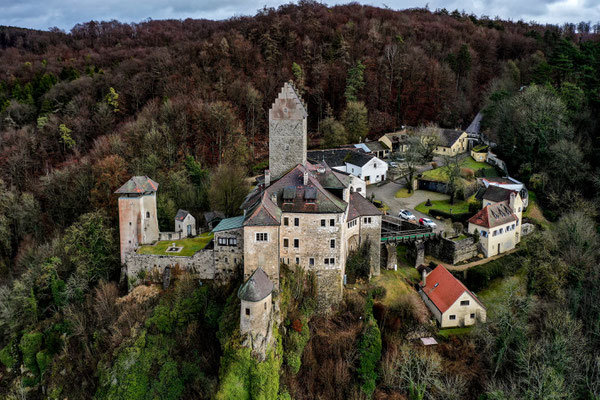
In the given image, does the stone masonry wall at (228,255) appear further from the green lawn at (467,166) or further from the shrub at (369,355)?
the green lawn at (467,166)

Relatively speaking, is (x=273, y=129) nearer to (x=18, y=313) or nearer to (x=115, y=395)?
(x=115, y=395)

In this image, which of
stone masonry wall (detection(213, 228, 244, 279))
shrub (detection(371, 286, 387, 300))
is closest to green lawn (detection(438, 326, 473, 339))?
shrub (detection(371, 286, 387, 300))

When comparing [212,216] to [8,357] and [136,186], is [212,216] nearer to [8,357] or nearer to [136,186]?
[136,186]

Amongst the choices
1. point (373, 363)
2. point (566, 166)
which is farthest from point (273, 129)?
point (566, 166)

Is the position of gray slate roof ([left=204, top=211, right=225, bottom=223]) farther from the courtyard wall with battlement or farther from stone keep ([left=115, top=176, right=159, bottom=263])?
the courtyard wall with battlement

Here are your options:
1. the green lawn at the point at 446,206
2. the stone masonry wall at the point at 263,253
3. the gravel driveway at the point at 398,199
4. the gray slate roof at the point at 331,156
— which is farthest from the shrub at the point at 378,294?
the gray slate roof at the point at 331,156
